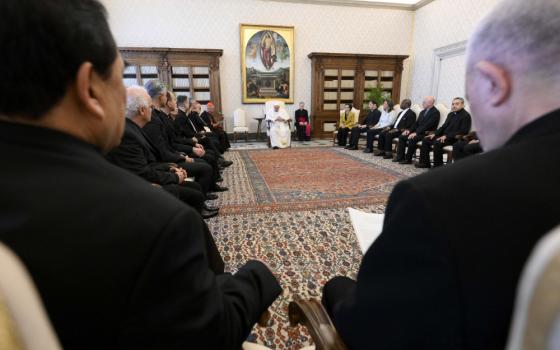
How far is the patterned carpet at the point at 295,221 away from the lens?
1853 mm

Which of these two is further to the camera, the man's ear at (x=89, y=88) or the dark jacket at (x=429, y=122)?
the dark jacket at (x=429, y=122)

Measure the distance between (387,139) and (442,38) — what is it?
14.5ft

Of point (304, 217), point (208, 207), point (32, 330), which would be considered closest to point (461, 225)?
point (32, 330)

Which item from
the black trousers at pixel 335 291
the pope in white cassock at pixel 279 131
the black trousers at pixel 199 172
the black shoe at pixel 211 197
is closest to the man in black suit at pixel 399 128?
the pope in white cassock at pixel 279 131

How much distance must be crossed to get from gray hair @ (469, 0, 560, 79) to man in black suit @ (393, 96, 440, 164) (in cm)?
553

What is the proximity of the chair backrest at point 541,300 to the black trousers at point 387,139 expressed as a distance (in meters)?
6.43

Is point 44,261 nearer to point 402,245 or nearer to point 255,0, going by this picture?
point 402,245

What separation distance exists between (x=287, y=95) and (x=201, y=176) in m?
6.95

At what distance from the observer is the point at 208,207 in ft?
10.5

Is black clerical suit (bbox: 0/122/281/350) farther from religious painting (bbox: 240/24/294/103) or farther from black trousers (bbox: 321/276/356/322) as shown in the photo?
religious painting (bbox: 240/24/294/103)

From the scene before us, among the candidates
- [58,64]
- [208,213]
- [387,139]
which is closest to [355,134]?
[387,139]

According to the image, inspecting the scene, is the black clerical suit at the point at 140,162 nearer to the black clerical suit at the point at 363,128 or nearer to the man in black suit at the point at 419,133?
the man in black suit at the point at 419,133

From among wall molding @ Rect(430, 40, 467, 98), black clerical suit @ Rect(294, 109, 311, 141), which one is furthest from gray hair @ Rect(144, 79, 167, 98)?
wall molding @ Rect(430, 40, 467, 98)

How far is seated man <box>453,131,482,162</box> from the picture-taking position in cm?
430
